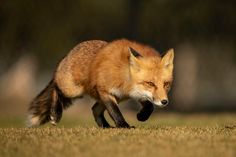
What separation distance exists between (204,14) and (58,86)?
1937cm

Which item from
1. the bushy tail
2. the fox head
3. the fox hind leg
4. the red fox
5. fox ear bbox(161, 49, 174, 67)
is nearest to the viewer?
the fox head

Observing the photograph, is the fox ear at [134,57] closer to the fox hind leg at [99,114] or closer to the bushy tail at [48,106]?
the fox hind leg at [99,114]

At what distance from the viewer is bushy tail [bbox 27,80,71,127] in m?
12.6

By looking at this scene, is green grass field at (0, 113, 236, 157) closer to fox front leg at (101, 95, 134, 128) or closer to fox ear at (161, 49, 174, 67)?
fox front leg at (101, 95, 134, 128)

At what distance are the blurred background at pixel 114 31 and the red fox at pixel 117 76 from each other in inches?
705

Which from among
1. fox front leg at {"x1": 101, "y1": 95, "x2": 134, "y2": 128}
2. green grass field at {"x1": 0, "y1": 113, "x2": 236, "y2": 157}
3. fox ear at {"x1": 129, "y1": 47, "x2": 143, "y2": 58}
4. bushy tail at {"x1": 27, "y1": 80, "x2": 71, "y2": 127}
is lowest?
bushy tail at {"x1": 27, "y1": 80, "x2": 71, "y2": 127}

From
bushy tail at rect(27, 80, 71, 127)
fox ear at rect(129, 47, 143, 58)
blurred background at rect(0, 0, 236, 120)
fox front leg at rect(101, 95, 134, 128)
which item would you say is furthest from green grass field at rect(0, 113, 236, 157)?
blurred background at rect(0, 0, 236, 120)

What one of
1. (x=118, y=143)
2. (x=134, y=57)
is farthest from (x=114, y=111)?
(x=118, y=143)

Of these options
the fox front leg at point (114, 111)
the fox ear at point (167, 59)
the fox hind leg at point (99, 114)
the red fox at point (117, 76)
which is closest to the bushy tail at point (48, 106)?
the red fox at point (117, 76)

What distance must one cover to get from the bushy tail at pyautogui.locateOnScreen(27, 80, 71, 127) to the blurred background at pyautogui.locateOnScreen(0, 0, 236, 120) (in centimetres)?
1664

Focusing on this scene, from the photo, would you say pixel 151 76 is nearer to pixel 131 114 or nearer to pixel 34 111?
pixel 34 111

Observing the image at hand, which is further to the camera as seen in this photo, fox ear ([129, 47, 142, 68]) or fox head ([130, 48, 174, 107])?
fox ear ([129, 47, 142, 68])

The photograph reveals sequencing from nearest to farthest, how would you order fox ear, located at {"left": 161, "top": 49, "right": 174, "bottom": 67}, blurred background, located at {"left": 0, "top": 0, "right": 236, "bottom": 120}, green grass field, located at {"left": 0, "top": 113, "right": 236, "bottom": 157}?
green grass field, located at {"left": 0, "top": 113, "right": 236, "bottom": 157}, fox ear, located at {"left": 161, "top": 49, "right": 174, "bottom": 67}, blurred background, located at {"left": 0, "top": 0, "right": 236, "bottom": 120}

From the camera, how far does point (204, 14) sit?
3078cm
